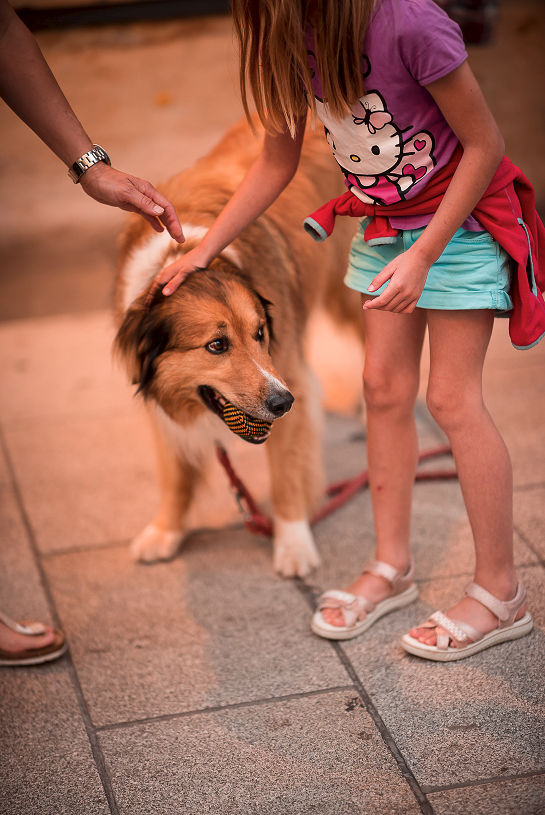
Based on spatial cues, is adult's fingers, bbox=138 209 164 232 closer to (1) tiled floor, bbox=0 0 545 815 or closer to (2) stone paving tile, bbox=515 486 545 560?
(1) tiled floor, bbox=0 0 545 815

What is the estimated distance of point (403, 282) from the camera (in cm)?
209

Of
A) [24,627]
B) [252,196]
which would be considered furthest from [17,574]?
[252,196]

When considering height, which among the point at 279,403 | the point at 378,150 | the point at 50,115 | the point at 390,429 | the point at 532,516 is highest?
the point at 50,115

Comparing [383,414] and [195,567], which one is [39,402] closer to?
[195,567]

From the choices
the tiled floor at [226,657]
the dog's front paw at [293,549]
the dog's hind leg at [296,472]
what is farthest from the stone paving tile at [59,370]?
the dog's front paw at [293,549]

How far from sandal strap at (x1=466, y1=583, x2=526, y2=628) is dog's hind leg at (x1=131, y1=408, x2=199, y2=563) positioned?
1227mm

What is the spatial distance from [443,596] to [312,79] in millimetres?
1718

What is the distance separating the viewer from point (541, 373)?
4.44m

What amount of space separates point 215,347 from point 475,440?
2.78ft

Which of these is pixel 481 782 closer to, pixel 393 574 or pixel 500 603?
pixel 500 603

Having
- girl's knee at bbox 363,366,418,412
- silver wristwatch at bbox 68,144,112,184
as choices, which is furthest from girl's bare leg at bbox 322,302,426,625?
silver wristwatch at bbox 68,144,112,184

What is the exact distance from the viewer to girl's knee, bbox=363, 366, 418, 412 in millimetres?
2574

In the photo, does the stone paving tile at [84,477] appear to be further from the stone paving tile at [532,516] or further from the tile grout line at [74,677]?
the stone paving tile at [532,516]

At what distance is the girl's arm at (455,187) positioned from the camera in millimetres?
2018
